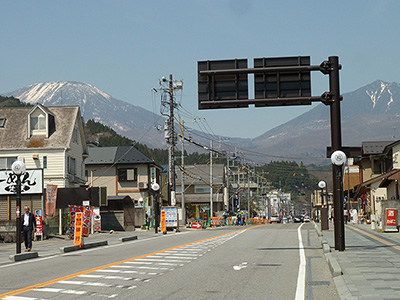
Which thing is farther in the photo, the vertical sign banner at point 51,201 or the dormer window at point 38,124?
the dormer window at point 38,124

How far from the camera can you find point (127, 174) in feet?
234

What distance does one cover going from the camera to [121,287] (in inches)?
506

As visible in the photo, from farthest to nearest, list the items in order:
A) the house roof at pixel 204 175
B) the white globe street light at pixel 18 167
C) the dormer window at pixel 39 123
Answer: the house roof at pixel 204 175
the dormer window at pixel 39 123
the white globe street light at pixel 18 167

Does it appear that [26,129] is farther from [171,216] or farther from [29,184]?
[171,216]

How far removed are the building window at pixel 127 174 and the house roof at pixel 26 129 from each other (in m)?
18.2

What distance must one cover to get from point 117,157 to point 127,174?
245cm

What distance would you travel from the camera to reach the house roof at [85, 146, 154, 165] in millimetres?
71000

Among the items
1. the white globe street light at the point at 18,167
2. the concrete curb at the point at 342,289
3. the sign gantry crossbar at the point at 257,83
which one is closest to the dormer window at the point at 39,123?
the white globe street light at the point at 18,167

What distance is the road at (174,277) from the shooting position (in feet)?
39.4

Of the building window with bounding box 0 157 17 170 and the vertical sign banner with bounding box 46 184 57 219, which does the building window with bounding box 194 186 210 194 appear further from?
the vertical sign banner with bounding box 46 184 57 219

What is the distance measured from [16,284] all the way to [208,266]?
18.9 ft

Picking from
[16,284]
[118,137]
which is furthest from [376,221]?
[118,137]

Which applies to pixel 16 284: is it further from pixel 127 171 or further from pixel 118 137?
pixel 118 137

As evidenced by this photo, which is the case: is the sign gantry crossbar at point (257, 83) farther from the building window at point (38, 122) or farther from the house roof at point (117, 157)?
the house roof at point (117, 157)
